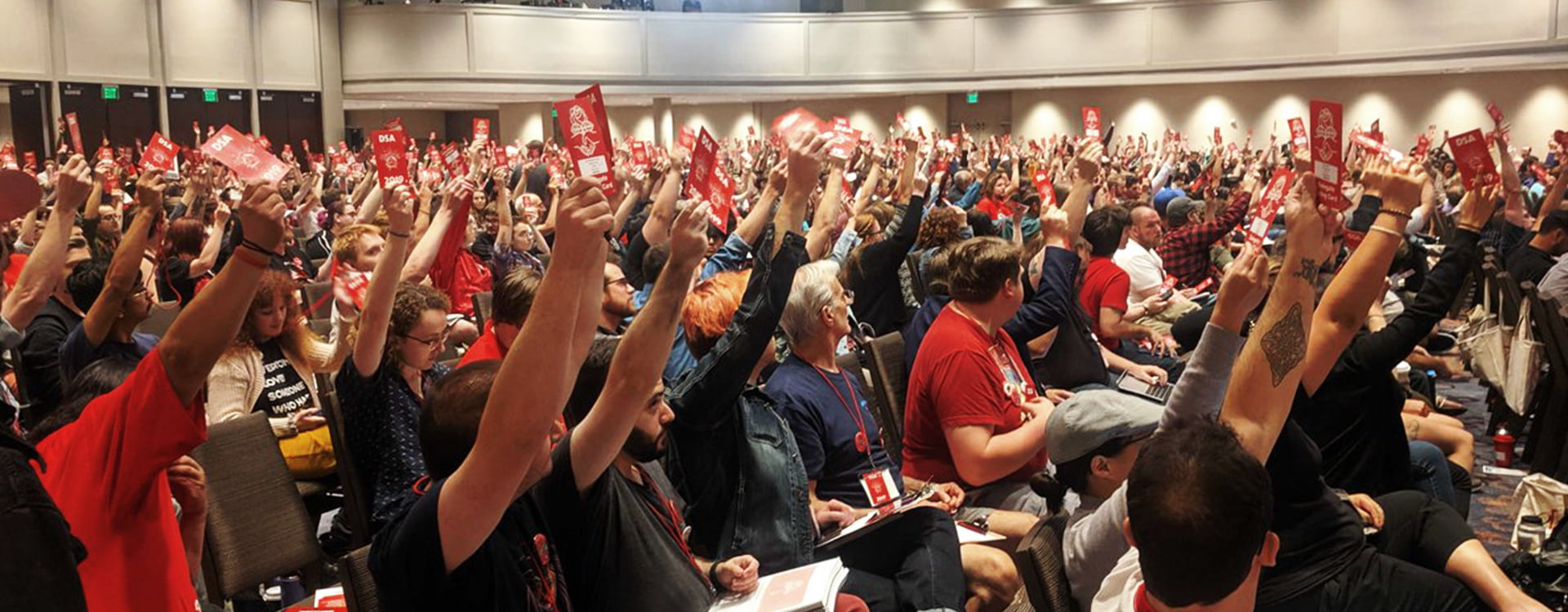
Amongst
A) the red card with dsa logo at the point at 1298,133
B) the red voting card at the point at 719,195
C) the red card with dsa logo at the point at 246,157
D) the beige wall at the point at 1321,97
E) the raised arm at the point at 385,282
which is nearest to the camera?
the red card with dsa logo at the point at 246,157

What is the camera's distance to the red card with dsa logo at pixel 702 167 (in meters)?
5.44

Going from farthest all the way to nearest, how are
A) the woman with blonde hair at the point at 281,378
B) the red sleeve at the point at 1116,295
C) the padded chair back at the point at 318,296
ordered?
the padded chair back at the point at 318,296
the red sleeve at the point at 1116,295
the woman with blonde hair at the point at 281,378

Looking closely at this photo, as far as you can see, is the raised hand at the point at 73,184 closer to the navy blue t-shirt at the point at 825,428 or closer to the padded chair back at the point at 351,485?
the padded chair back at the point at 351,485

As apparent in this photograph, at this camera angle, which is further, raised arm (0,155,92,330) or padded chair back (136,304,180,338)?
padded chair back (136,304,180,338)

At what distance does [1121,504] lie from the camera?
2.72 meters

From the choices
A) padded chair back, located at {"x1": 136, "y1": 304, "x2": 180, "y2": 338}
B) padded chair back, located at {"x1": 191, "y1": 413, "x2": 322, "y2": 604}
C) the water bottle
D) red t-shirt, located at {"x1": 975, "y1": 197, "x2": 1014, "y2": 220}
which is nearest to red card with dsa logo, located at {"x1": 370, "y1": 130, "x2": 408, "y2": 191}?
padded chair back, located at {"x1": 136, "y1": 304, "x2": 180, "y2": 338}

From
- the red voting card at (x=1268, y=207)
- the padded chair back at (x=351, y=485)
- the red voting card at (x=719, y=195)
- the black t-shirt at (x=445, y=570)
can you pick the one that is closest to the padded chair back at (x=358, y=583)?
the black t-shirt at (x=445, y=570)

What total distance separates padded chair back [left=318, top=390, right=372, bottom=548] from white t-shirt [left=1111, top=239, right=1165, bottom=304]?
4.77m

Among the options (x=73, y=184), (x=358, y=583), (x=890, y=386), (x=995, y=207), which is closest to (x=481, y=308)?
(x=890, y=386)

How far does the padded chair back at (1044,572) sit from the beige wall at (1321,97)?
21.8 m

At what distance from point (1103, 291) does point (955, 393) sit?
2.74 m

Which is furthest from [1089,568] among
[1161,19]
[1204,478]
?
[1161,19]

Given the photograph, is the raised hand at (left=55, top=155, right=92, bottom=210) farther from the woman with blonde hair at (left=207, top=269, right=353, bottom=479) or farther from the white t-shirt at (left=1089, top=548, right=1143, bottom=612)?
the white t-shirt at (left=1089, top=548, right=1143, bottom=612)

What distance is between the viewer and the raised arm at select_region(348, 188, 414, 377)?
359 centimetres
